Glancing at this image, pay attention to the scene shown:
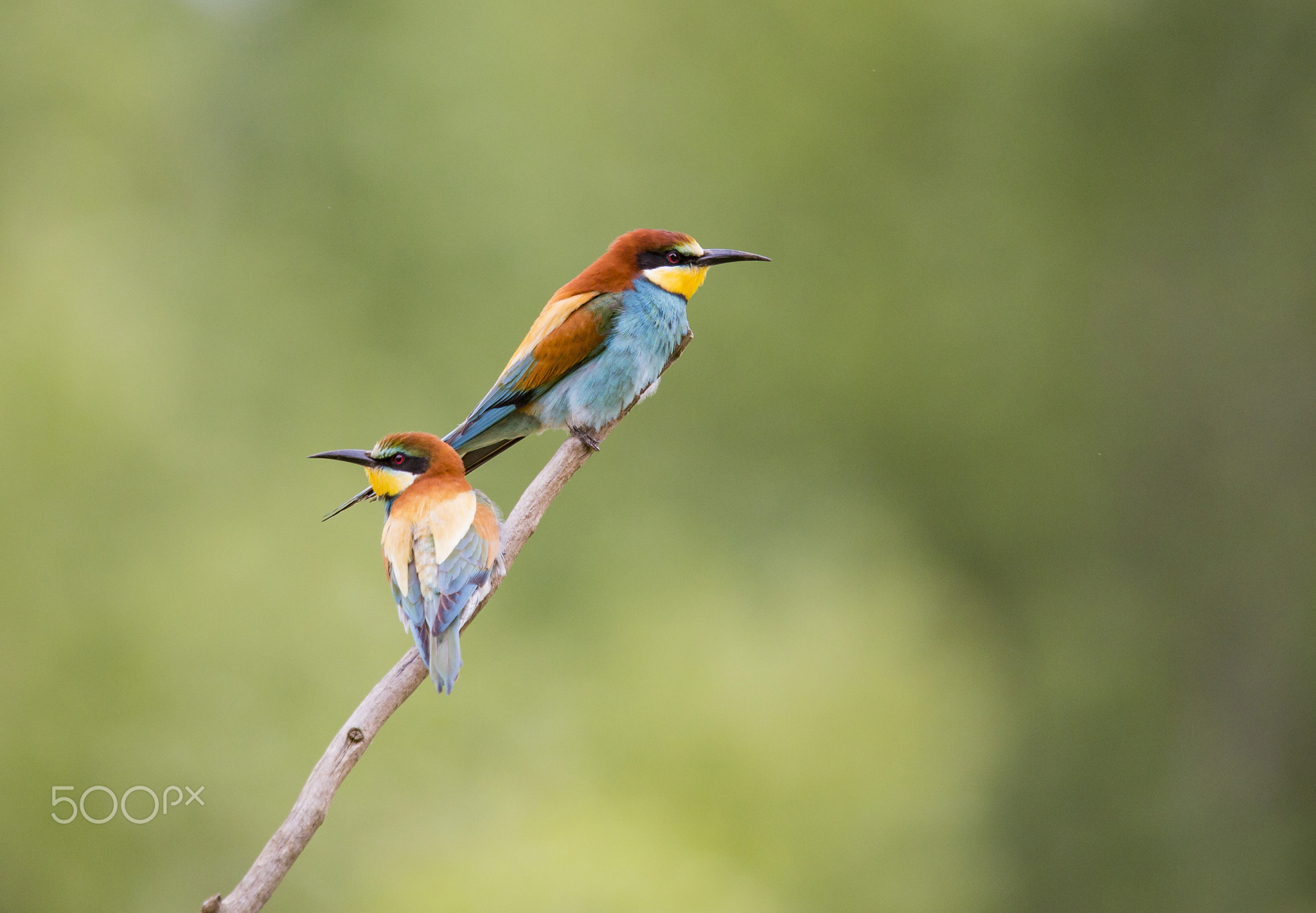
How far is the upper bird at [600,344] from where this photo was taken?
8.08 ft

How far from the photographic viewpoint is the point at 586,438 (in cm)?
218

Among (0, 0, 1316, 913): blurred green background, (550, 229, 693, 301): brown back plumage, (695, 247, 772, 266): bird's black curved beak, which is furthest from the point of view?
(0, 0, 1316, 913): blurred green background

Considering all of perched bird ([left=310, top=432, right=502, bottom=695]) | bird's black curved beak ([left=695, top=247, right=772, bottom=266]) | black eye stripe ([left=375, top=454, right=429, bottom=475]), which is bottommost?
perched bird ([left=310, top=432, right=502, bottom=695])

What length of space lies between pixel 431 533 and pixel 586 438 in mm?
569

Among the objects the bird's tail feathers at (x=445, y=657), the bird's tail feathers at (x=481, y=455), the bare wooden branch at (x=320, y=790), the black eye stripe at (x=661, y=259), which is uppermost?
the black eye stripe at (x=661, y=259)

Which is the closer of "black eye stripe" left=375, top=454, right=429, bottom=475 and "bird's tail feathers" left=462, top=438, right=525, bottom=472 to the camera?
"black eye stripe" left=375, top=454, right=429, bottom=475

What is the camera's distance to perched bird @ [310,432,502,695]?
1.56 m

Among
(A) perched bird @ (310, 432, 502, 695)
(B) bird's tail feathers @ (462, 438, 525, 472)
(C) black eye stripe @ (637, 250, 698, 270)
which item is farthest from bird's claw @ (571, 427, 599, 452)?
(C) black eye stripe @ (637, 250, 698, 270)

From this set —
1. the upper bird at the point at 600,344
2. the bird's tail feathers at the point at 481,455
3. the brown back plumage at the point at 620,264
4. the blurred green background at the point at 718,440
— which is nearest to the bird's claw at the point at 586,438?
the upper bird at the point at 600,344

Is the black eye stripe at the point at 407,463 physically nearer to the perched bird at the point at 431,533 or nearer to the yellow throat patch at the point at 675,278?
the perched bird at the point at 431,533

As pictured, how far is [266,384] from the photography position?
30.3 ft

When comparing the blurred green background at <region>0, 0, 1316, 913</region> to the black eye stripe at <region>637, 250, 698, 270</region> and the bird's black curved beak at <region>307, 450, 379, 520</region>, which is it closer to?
the black eye stripe at <region>637, 250, 698, 270</region>

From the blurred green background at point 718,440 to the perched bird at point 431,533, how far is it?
5541mm

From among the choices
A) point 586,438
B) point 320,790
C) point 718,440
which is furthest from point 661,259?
point 718,440
